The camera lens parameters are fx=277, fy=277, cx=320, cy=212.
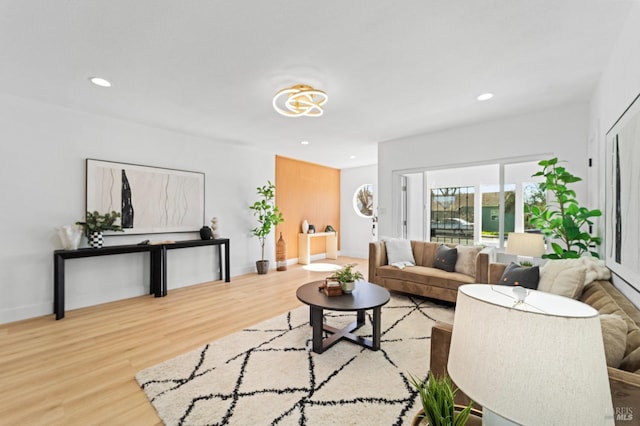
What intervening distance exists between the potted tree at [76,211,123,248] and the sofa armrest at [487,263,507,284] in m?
4.78

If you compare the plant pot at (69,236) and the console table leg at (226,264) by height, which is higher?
the plant pot at (69,236)

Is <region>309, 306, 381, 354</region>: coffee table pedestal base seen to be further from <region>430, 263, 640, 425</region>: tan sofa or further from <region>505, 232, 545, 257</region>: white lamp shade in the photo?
<region>505, 232, 545, 257</region>: white lamp shade

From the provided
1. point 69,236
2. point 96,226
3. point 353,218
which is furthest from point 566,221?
point 69,236

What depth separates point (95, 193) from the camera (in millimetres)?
3820

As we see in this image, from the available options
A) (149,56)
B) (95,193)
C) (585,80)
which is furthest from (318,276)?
(585,80)

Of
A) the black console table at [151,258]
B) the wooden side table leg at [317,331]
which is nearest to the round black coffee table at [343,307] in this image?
the wooden side table leg at [317,331]

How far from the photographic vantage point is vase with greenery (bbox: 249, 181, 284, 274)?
5617 millimetres

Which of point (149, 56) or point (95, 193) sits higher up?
point (149, 56)

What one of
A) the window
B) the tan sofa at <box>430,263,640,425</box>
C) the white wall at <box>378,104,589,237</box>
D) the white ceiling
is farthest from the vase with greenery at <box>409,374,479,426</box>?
the window

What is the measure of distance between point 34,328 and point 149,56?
3.19 m

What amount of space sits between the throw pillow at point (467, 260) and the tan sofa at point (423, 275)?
79mm

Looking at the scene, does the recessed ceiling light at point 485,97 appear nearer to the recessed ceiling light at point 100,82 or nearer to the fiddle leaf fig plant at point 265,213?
the fiddle leaf fig plant at point 265,213

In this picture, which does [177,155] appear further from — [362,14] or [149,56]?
[362,14]

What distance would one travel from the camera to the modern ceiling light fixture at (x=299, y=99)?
2879 mm
